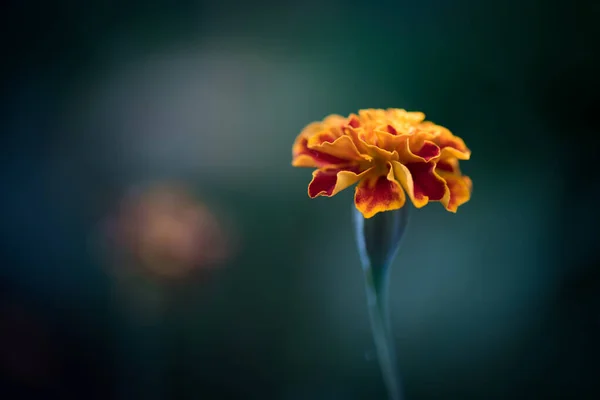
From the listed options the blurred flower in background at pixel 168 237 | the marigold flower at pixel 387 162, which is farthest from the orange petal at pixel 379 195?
the blurred flower in background at pixel 168 237

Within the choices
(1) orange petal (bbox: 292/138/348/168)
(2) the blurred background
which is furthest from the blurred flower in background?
(1) orange petal (bbox: 292/138/348/168)

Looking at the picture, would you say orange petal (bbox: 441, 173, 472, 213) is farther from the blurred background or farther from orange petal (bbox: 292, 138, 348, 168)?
the blurred background

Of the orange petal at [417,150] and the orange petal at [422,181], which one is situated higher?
the orange petal at [417,150]

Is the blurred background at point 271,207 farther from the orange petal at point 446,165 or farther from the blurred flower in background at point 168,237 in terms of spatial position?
the orange petal at point 446,165

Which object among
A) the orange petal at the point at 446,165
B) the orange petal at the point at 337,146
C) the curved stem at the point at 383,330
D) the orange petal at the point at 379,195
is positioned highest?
the orange petal at the point at 337,146

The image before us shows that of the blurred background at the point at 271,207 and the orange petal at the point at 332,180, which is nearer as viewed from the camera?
the orange petal at the point at 332,180
